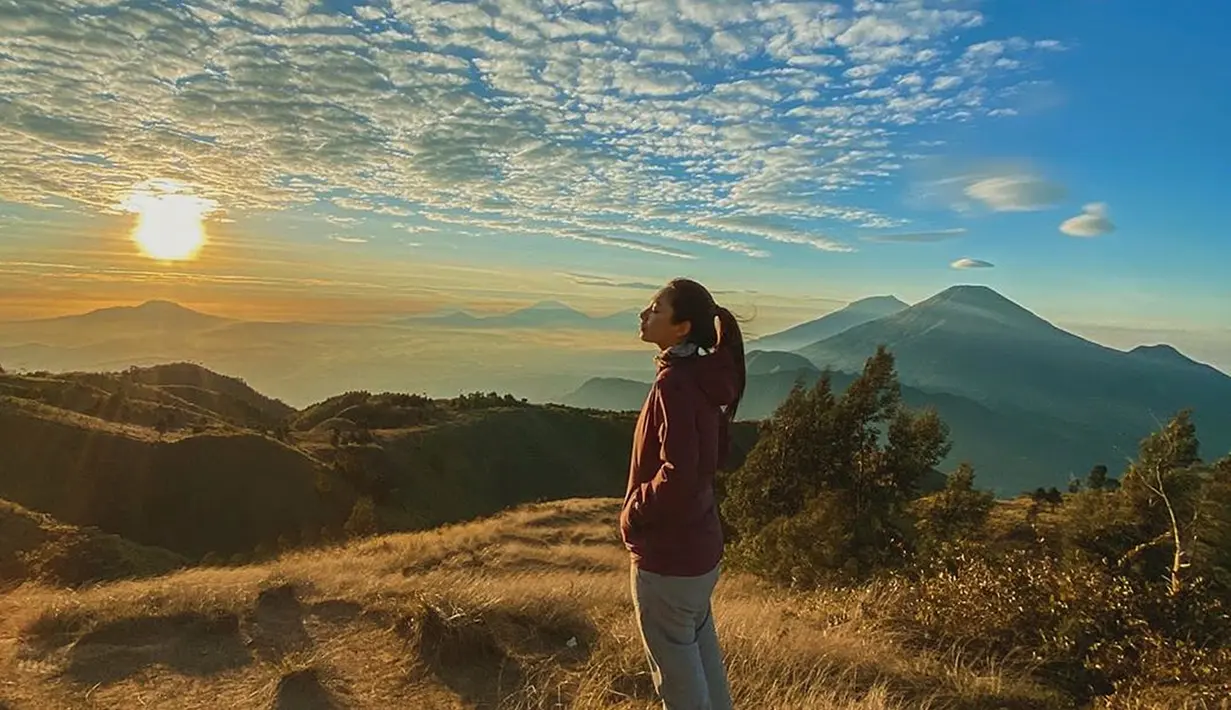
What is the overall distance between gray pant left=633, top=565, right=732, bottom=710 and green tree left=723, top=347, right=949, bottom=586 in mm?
10362

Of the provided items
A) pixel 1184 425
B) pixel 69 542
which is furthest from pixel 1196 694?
pixel 69 542

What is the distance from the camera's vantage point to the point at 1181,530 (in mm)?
9195

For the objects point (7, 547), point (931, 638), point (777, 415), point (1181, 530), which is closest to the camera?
point (931, 638)

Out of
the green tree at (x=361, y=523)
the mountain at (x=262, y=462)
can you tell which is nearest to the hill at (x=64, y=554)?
the mountain at (x=262, y=462)

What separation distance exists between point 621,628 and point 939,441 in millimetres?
12952

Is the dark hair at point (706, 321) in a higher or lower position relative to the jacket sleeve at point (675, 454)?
higher

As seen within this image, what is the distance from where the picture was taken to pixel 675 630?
3.31 m

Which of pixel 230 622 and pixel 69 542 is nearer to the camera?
pixel 230 622

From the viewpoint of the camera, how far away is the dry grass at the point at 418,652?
16.6 ft

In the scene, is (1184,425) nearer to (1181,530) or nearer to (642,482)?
(1181,530)

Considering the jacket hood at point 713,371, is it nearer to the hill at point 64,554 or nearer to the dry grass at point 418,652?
the dry grass at point 418,652

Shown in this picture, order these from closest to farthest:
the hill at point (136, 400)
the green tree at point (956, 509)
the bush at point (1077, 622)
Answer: the bush at point (1077, 622) → the green tree at point (956, 509) → the hill at point (136, 400)

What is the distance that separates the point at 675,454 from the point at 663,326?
55cm

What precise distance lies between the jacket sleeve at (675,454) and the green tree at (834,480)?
1085 cm
